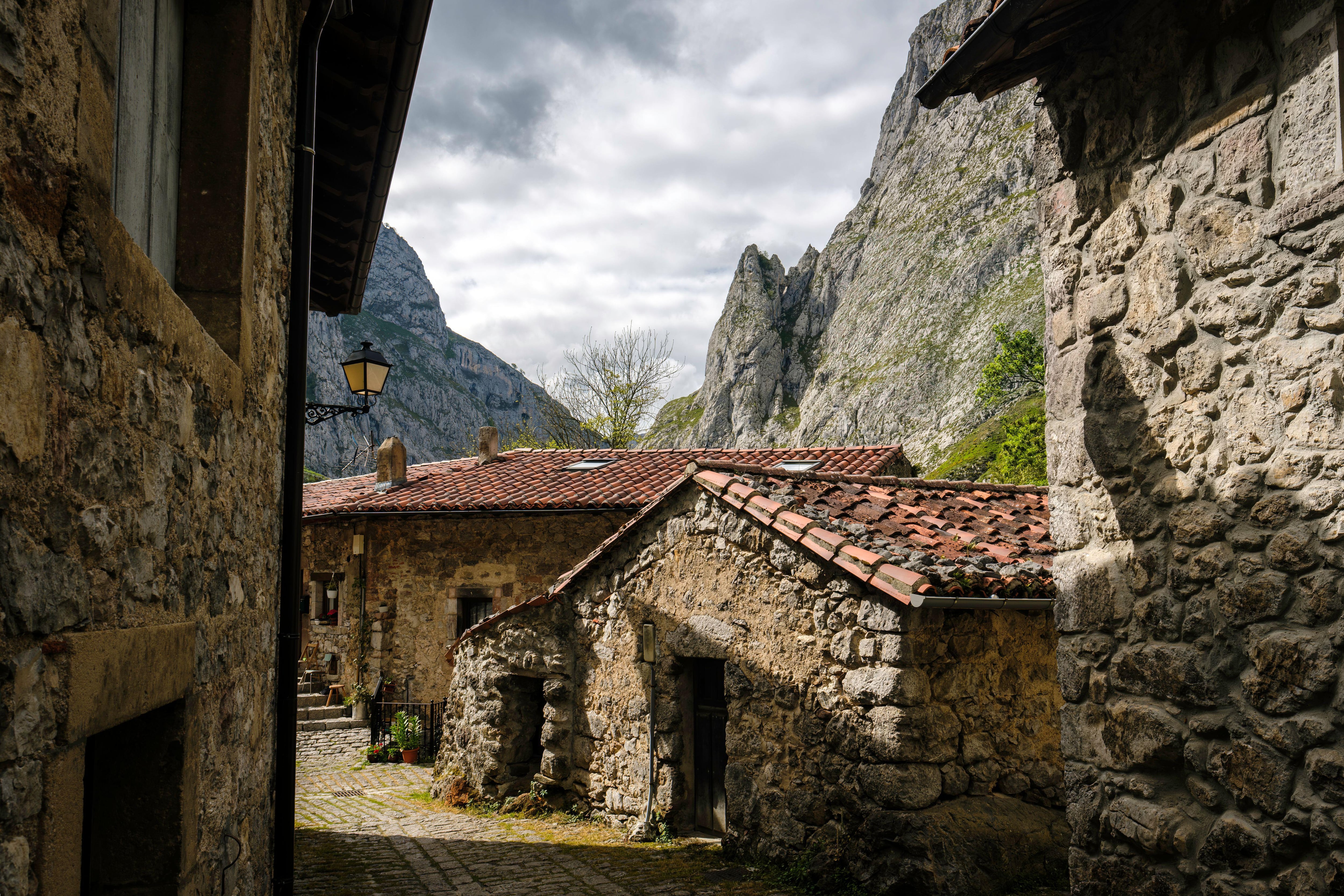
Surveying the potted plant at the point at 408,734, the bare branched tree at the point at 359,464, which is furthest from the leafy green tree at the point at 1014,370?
Answer: the potted plant at the point at 408,734

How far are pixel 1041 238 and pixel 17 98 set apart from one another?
3.43 metres

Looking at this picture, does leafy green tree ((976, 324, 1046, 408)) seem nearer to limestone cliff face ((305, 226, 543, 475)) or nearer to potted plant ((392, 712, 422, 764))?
potted plant ((392, 712, 422, 764))

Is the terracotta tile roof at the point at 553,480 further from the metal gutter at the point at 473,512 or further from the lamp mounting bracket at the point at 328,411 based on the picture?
the lamp mounting bracket at the point at 328,411

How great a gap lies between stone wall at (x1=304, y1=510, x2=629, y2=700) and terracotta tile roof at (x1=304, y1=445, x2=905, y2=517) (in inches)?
15.2

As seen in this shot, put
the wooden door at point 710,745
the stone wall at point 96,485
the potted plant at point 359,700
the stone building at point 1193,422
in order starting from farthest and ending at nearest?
the potted plant at point 359,700
the wooden door at point 710,745
the stone building at point 1193,422
the stone wall at point 96,485

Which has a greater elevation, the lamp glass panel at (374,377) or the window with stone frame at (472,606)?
the lamp glass panel at (374,377)

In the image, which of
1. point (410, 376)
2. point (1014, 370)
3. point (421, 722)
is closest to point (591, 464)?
point (421, 722)

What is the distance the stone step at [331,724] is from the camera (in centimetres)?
1352

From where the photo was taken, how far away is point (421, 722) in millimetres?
12359

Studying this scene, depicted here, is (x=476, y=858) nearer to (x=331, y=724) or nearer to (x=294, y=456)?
(x=294, y=456)

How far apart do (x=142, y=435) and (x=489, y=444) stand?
49.3 feet

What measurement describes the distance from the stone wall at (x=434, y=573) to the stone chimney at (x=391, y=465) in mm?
1157

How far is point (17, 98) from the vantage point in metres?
1.37

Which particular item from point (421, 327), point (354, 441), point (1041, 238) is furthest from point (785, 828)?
point (421, 327)
